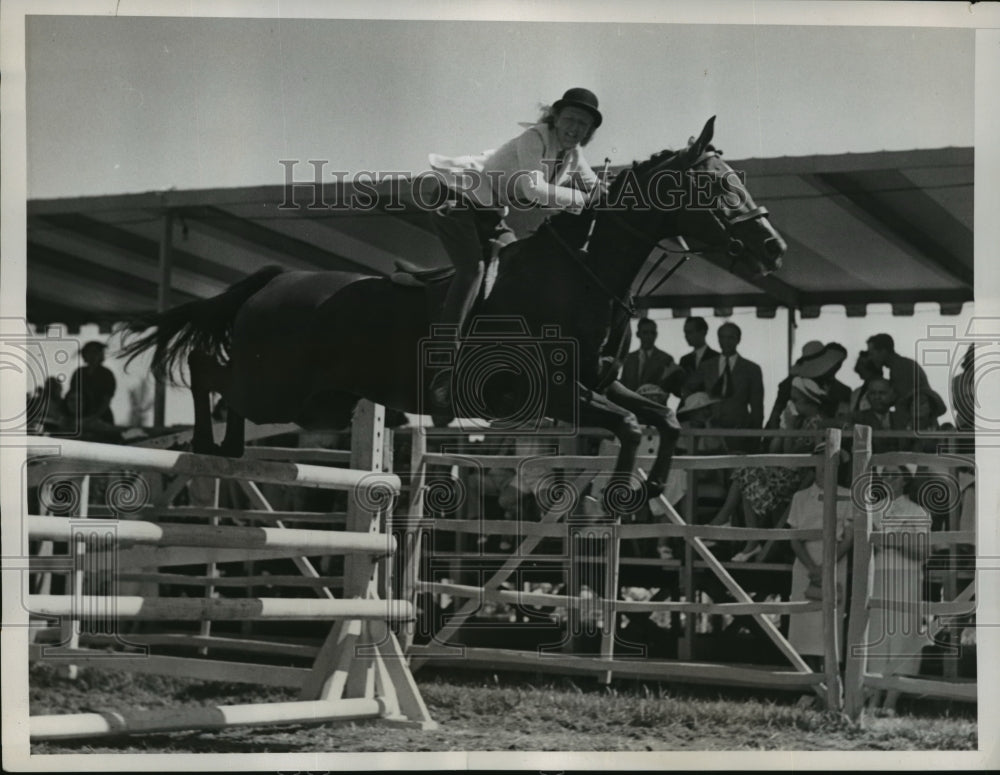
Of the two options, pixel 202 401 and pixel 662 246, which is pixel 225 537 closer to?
pixel 202 401

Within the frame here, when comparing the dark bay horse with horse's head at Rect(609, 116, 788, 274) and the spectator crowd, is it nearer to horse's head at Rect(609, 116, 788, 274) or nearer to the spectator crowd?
horse's head at Rect(609, 116, 788, 274)

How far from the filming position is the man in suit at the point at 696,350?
5.35 m

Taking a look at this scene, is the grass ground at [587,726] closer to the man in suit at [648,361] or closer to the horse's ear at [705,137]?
the man in suit at [648,361]

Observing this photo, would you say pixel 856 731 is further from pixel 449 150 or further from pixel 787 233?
pixel 449 150

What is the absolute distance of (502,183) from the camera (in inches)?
184

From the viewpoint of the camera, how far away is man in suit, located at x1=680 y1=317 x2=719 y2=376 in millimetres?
5348

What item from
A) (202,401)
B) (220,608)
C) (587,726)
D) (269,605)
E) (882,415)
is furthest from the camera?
(882,415)

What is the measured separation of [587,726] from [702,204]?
6.12 feet

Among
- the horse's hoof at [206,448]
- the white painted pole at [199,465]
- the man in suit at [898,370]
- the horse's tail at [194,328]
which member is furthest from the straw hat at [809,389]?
the horse's hoof at [206,448]

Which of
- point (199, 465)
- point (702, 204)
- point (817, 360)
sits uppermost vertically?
point (702, 204)

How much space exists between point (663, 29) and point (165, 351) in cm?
209

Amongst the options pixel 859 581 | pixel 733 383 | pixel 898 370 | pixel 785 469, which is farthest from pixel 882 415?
pixel 859 581

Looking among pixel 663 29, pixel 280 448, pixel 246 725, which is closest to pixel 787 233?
pixel 663 29

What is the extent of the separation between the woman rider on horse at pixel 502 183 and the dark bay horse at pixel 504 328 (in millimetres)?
71
